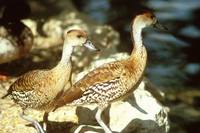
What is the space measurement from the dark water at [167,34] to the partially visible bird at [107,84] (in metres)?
4.66

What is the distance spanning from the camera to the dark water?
13.0 metres

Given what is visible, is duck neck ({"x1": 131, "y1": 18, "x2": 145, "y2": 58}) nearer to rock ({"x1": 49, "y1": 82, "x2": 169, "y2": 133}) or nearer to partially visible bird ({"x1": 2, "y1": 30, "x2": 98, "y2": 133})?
partially visible bird ({"x1": 2, "y1": 30, "x2": 98, "y2": 133})

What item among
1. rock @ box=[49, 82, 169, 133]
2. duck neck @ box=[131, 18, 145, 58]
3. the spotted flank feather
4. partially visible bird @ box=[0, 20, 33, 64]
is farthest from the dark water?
the spotted flank feather

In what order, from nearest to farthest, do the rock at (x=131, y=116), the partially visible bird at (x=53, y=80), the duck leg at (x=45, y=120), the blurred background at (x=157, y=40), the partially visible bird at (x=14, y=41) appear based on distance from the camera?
1. the partially visible bird at (x=53, y=80)
2. the duck leg at (x=45, y=120)
3. the rock at (x=131, y=116)
4. the partially visible bird at (x=14, y=41)
5. the blurred background at (x=157, y=40)

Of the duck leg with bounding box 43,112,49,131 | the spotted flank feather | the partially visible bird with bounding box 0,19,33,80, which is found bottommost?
the duck leg with bounding box 43,112,49,131

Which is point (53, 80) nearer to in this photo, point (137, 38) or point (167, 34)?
point (137, 38)

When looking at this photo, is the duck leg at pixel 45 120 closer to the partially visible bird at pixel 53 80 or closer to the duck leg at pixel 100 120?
the partially visible bird at pixel 53 80

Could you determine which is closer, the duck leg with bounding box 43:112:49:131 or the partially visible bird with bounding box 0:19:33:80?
the duck leg with bounding box 43:112:49:131

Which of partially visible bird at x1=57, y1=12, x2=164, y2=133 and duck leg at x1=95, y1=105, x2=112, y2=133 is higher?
partially visible bird at x1=57, y1=12, x2=164, y2=133

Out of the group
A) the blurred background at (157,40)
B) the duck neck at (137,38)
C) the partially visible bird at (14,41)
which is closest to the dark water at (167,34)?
the blurred background at (157,40)

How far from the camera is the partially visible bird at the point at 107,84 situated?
7.80m

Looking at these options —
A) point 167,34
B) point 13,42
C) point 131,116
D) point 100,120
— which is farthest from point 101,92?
point 167,34

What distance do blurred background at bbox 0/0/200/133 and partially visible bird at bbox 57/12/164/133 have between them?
327 centimetres

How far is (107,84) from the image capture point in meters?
7.87
